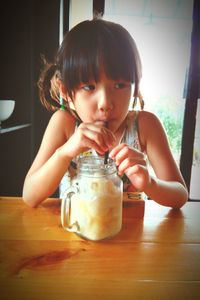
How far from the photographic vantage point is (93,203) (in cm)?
28

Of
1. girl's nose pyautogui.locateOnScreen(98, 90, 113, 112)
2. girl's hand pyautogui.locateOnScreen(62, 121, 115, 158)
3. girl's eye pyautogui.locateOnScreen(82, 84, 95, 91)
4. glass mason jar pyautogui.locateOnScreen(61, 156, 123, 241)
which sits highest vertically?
girl's eye pyautogui.locateOnScreen(82, 84, 95, 91)

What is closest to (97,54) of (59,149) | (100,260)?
(59,149)

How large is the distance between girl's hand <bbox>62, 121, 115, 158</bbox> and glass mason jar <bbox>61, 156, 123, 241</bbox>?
1.5 inches

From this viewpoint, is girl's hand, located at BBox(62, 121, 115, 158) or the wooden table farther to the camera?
girl's hand, located at BBox(62, 121, 115, 158)

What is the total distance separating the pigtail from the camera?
577 millimetres

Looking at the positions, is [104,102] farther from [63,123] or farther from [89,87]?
[63,123]

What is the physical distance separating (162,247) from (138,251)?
0.03 meters

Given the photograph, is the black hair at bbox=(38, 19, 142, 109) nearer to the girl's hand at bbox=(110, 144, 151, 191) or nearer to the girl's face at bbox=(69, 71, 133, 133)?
the girl's face at bbox=(69, 71, 133, 133)

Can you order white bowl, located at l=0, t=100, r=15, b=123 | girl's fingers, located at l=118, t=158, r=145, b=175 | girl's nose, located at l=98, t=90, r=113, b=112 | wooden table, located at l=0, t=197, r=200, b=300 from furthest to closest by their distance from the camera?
white bowl, located at l=0, t=100, r=15, b=123
girl's nose, located at l=98, t=90, r=113, b=112
girl's fingers, located at l=118, t=158, r=145, b=175
wooden table, located at l=0, t=197, r=200, b=300

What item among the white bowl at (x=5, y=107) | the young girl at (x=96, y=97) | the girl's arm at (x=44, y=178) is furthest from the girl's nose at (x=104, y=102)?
the white bowl at (x=5, y=107)

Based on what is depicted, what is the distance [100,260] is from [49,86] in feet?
1.63

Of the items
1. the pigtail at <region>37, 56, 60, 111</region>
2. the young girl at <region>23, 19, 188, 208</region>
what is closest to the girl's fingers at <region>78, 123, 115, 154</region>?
the young girl at <region>23, 19, 188, 208</region>

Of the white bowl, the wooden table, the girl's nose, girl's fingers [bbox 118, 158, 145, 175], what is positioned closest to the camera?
the wooden table

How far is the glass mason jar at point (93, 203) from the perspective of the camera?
0.29 meters
